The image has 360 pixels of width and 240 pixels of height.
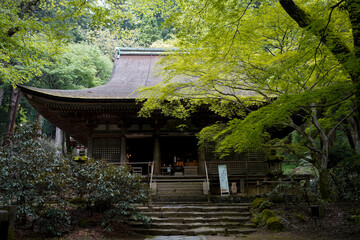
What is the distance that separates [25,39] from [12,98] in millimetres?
10719

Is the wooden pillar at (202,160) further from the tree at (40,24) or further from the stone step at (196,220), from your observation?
the tree at (40,24)

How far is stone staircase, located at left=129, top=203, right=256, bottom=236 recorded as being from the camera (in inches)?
280

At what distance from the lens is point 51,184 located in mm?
5781

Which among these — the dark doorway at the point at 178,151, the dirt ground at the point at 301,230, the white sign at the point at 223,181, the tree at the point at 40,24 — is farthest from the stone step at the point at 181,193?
the dark doorway at the point at 178,151

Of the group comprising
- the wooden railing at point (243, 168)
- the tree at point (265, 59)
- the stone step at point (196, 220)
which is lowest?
the stone step at point (196, 220)

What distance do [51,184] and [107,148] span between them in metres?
6.70

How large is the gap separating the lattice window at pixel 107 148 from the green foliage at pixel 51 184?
15.6 feet

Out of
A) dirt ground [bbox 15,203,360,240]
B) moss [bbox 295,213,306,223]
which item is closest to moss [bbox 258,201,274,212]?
dirt ground [bbox 15,203,360,240]

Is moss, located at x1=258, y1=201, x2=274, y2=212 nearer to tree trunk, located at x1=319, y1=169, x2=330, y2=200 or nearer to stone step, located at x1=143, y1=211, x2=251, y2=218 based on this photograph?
stone step, located at x1=143, y1=211, x2=251, y2=218

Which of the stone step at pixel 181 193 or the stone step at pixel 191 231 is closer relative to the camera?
the stone step at pixel 191 231

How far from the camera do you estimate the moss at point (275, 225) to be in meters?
6.98

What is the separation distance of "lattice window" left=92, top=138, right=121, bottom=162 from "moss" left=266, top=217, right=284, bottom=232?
7.49 meters

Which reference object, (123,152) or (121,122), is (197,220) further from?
(121,122)

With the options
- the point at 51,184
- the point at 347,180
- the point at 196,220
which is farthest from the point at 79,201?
the point at 347,180
